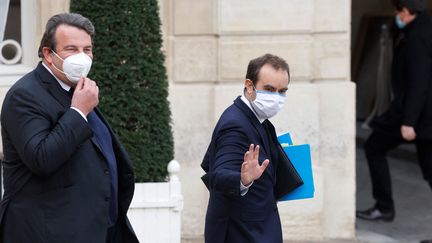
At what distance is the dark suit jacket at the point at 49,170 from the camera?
4.00 metres

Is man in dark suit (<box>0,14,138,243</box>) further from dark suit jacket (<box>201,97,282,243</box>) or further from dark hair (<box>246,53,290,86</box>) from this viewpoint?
dark hair (<box>246,53,290,86</box>)

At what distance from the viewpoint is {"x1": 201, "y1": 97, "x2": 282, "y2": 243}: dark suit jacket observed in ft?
15.1

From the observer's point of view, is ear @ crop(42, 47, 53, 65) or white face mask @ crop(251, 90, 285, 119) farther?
white face mask @ crop(251, 90, 285, 119)

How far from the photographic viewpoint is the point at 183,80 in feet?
26.4

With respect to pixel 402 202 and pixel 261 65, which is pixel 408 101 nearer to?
pixel 402 202

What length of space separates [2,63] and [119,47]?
141 cm

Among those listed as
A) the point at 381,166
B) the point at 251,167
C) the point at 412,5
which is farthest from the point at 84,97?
the point at 381,166

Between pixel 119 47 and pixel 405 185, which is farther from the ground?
pixel 119 47

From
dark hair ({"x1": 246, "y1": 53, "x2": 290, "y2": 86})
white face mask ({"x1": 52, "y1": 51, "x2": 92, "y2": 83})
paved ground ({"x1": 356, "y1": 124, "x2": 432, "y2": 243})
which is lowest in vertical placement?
paved ground ({"x1": 356, "y1": 124, "x2": 432, "y2": 243})

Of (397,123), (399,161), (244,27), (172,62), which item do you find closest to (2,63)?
(172,62)

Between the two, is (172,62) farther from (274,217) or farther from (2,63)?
(274,217)

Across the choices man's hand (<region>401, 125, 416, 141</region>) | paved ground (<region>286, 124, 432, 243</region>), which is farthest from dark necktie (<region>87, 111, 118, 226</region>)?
man's hand (<region>401, 125, 416, 141</region>)

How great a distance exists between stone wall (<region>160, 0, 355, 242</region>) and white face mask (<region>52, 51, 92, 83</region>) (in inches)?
151

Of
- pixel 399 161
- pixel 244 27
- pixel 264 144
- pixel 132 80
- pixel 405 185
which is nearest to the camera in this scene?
pixel 264 144
